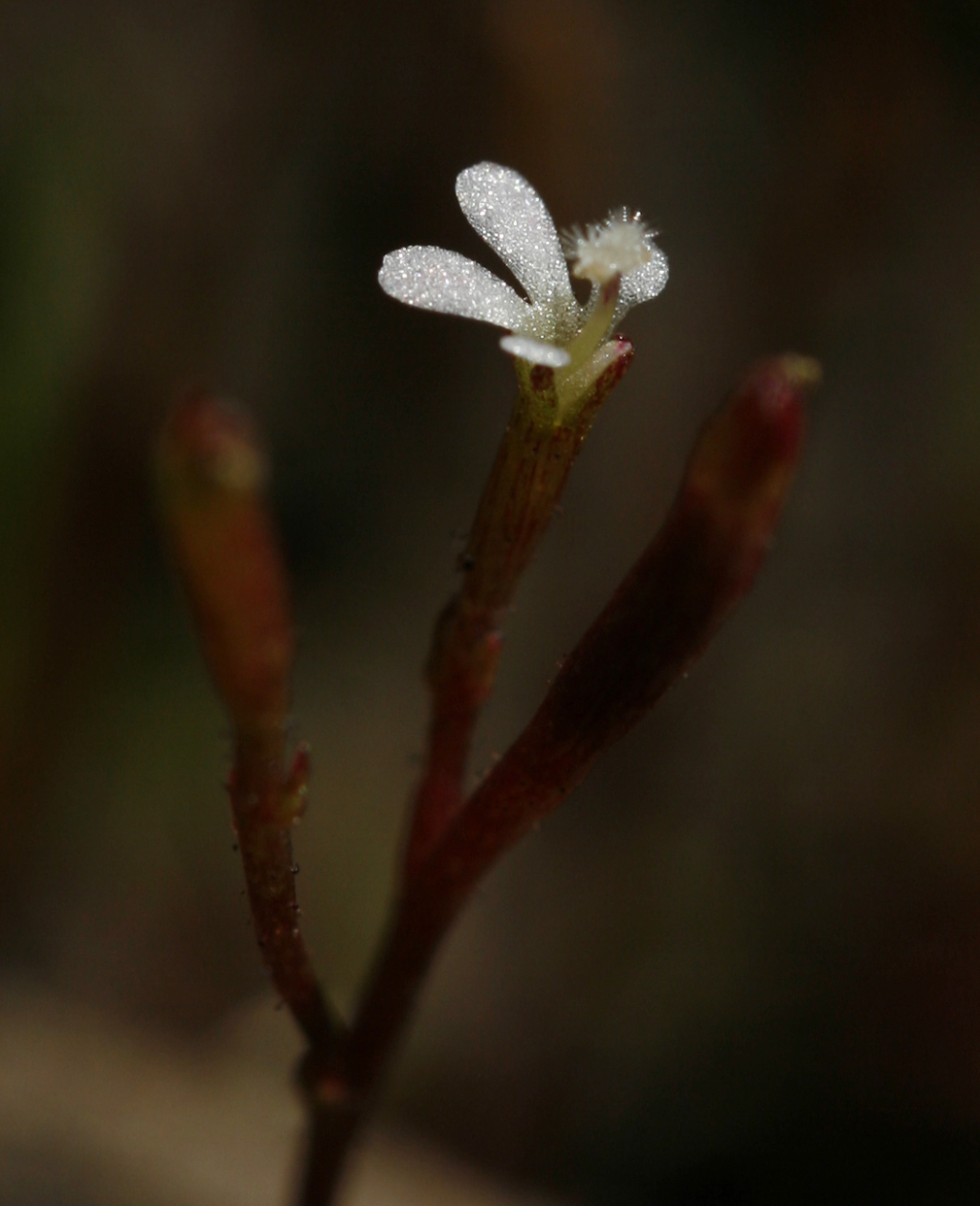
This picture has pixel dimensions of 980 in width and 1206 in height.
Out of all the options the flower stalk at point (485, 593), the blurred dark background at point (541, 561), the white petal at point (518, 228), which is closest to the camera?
the flower stalk at point (485, 593)

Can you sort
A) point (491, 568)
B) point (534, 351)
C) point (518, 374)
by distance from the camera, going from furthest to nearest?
point (491, 568) → point (518, 374) → point (534, 351)

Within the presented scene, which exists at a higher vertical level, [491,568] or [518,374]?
[518,374]

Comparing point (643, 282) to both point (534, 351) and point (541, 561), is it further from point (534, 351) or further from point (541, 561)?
point (541, 561)

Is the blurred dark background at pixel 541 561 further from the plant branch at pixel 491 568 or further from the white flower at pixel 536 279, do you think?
the white flower at pixel 536 279

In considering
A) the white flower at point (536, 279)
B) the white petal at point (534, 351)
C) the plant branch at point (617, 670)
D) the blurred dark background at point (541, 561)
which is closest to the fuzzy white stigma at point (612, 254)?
the white flower at point (536, 279)

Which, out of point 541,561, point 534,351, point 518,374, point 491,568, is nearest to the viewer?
point 534,351

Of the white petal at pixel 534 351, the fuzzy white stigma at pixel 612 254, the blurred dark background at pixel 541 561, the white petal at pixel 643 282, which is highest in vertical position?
the fuzzy white stigma at pixel 612 254

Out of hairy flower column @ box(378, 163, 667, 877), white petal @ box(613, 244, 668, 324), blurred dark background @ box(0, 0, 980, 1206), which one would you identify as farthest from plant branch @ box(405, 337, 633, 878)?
blurred dark background @ box(0, 0, 980, 1206)

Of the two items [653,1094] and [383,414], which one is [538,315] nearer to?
[653,1094]

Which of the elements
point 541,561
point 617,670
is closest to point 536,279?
point 617,670
